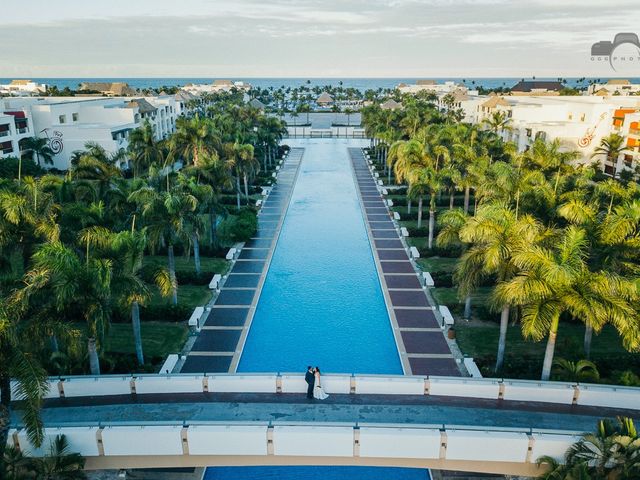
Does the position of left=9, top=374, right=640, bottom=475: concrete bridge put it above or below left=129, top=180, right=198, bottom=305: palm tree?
below

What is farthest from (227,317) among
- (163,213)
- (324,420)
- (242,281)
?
(324,420)

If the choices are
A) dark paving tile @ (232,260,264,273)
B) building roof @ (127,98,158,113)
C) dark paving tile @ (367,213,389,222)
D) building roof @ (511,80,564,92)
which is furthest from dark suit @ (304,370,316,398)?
building roof @ (511,80,564,92)

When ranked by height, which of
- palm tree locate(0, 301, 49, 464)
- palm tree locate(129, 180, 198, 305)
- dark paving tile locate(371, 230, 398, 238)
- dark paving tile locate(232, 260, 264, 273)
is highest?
palm tree locate(129, 180, 198, 305)

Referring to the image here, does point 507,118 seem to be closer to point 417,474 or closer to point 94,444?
point 417,474

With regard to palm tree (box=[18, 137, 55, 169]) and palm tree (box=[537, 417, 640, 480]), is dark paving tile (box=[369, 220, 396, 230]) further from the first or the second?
palm tree (box=[18, 137, 55, 169])

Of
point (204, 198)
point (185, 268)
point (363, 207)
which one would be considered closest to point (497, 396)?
point (204, 198)
